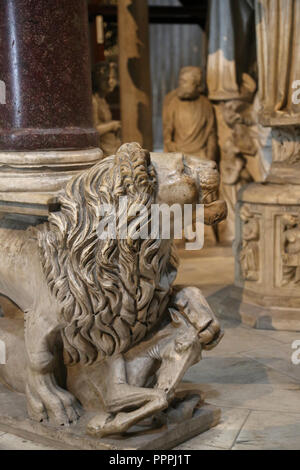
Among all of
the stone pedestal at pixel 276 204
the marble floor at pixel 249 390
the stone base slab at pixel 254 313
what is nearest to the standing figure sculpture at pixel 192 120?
the stone pedestal at pixel 276 204

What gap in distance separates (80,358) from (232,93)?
535 cm

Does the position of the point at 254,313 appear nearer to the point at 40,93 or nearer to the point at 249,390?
the point at 249,390

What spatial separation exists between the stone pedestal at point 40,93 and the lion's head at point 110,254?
0.48 meters

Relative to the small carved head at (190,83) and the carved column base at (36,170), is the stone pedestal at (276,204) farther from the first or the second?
the small carved head at (190,83)

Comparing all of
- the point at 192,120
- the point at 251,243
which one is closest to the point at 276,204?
the point at 251,243

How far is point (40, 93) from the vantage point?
3.37m

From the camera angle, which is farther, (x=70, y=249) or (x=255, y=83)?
(x=255, y=83)

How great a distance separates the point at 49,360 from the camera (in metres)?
3.02

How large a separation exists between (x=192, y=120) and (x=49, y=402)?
5.44 metres

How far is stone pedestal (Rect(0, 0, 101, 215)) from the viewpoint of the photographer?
11.0ft

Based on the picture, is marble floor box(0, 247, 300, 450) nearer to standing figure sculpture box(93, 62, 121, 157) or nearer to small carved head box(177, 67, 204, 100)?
small carved head box(177, 67, 204, 100)

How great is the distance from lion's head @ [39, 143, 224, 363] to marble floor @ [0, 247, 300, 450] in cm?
52

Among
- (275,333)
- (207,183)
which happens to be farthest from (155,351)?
(275,333)
